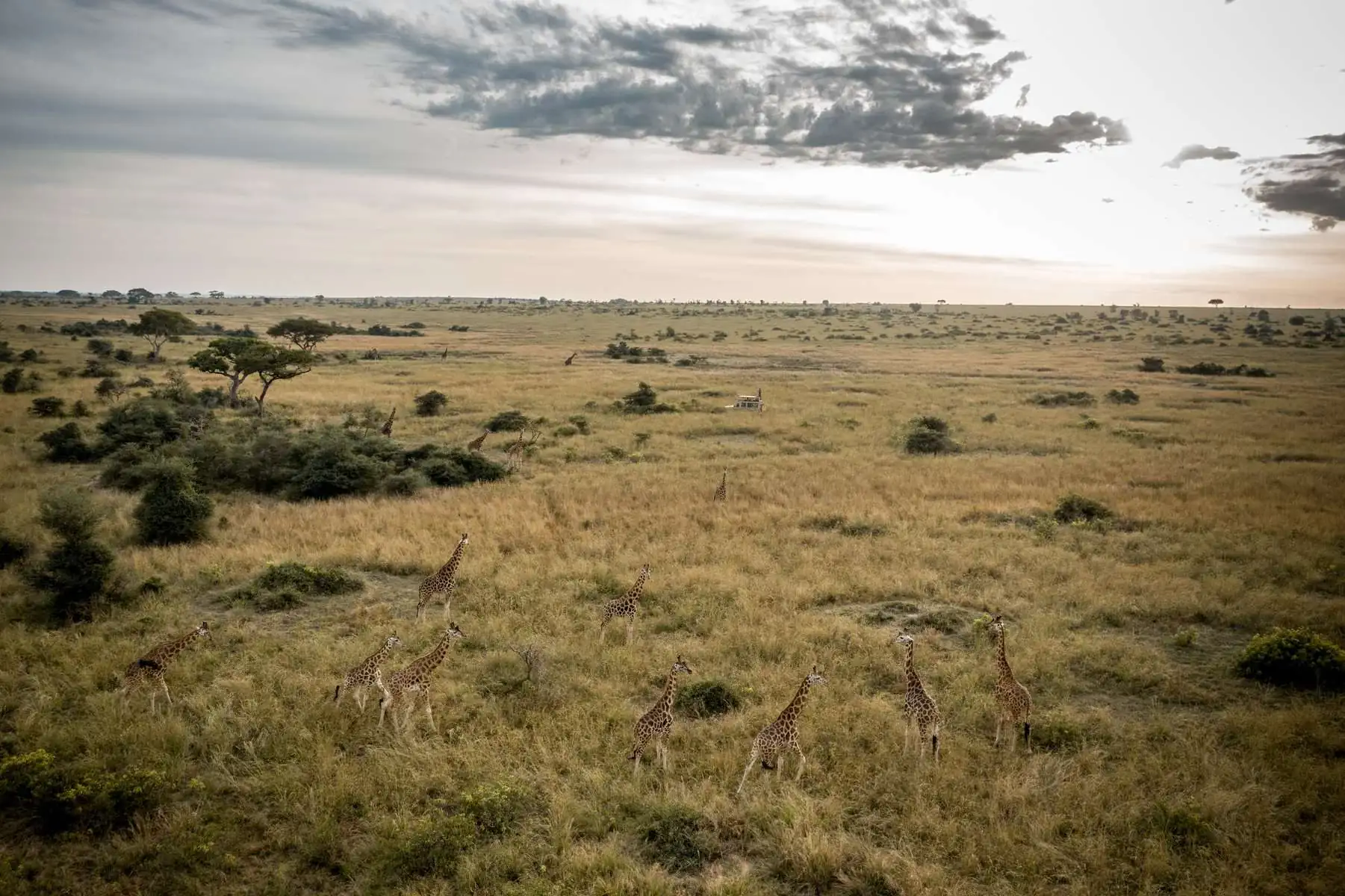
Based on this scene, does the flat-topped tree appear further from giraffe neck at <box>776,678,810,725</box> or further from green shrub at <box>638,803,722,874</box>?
green shrub at <box>638,803,722,874</box>

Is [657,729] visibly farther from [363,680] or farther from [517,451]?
[517,451]

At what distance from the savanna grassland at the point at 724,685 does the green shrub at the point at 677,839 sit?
0.04 m

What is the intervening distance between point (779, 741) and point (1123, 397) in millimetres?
42957

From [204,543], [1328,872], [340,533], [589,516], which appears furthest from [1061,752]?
[204,543]

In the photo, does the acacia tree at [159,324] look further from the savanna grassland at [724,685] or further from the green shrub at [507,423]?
the green shrub at [507,423]

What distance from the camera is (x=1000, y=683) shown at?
957cm

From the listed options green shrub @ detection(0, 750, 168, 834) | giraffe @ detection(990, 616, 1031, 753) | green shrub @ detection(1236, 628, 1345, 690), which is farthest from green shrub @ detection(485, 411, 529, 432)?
green shrub @ detection(1236, 628, 1345, 690)

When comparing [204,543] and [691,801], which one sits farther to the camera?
[204,543]

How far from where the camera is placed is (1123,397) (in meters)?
43.1

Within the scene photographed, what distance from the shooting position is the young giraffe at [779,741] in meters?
8.58

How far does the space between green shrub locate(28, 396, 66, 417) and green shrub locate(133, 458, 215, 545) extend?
771 inches

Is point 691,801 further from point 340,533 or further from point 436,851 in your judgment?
point 340,533

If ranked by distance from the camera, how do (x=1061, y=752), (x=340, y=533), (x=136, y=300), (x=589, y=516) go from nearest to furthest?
(x=1061, y=752) < (x=340, y=533) < (x=589, y=516) < (x=136, y=300)

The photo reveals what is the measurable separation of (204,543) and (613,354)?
5345cm
